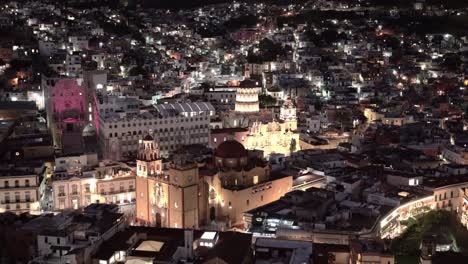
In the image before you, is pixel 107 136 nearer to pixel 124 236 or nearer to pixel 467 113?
pixel 124 236

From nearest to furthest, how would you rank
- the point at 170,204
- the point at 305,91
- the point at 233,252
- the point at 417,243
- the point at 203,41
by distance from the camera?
1. the point at 233,252
2. the point at 417,243
3. the point at 170,204
4. the point at 305,91
5. the point at 203,41

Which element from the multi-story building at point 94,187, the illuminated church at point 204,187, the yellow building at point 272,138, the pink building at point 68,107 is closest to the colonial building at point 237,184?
the illuminated church at point 204,187

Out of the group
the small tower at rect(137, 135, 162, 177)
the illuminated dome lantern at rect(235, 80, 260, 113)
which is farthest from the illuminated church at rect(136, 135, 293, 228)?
the illuminated dome lantern at rect(235, 80, 260, 113)

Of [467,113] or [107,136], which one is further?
[467,113]

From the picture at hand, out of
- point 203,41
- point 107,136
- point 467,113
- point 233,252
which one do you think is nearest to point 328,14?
point 203,41

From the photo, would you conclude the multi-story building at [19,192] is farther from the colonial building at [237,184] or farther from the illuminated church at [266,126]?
the illuminated church at [266,126]

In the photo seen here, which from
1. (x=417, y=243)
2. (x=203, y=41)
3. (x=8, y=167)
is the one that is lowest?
(x=417, y=243)

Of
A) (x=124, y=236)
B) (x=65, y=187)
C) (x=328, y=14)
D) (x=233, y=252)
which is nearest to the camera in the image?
(x=233, y=252)

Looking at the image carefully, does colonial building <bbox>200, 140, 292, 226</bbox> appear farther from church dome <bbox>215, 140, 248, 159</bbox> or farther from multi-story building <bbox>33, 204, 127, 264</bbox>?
multi-story building <bbox>33, 204, 127, 264</bbox>
